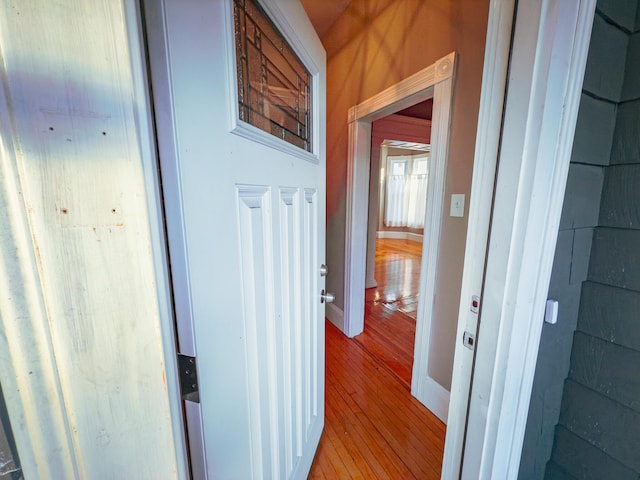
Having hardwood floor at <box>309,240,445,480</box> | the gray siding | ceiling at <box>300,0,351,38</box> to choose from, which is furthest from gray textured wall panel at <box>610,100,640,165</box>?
ceiling at <box>300,0,351,38</box>

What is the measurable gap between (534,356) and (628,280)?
0.41 m

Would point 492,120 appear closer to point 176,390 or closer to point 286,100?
point 286,100

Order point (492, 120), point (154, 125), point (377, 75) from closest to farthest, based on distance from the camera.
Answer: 1. point (154, 125)
2. point (492, 120)
3. point (377, 75)

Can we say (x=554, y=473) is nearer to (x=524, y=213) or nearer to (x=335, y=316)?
(x=524, y=213)

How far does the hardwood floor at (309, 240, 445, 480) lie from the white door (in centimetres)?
56

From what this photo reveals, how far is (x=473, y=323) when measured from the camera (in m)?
0.78

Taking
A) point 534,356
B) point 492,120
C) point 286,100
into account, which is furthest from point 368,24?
point 534,356

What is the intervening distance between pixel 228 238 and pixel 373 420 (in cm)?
157

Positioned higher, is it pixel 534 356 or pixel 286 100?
pixel 286 100

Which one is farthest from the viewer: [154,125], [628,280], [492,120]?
[628,280]

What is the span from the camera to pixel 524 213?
0.64 meters

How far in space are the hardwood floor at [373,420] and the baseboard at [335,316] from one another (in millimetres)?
122

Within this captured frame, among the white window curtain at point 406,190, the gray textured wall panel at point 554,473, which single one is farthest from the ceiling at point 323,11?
the white window curtain at point 406,190

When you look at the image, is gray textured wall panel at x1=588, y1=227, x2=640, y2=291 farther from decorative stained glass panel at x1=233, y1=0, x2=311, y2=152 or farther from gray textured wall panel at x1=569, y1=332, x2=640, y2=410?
decorative stained glass panel at x1=233, y1=0, x2=311, y2=152
